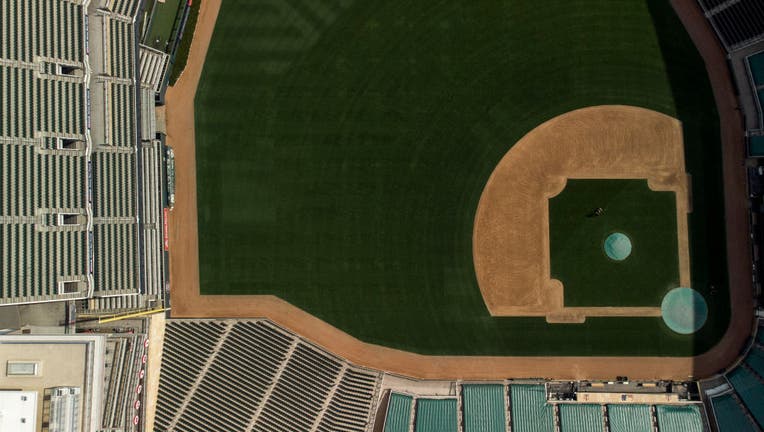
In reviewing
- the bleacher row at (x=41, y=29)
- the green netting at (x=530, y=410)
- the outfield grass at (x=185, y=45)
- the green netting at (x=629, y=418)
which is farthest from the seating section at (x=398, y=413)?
the bleacher row at (x=41, y=29)

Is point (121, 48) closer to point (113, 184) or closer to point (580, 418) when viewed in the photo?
point (113, 184)

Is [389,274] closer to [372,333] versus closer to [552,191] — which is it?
[372,333]

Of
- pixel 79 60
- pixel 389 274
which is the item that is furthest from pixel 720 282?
pixel 79 60

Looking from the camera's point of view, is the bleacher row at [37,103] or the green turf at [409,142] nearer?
the bleacher row at [37,103]

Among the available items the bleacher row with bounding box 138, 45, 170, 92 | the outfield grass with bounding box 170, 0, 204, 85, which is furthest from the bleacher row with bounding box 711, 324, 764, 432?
the bleacher row with bounding box 138, 45, 170, 92

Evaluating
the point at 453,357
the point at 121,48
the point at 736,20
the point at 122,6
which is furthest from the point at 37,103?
the point at 736,20

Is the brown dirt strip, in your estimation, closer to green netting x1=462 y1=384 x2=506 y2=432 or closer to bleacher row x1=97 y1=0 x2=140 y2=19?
green netting x1=462 y1=384 x2=506 y2=432

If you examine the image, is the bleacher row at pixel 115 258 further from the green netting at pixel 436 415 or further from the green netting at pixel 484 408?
the green netting at pixel 484 408
